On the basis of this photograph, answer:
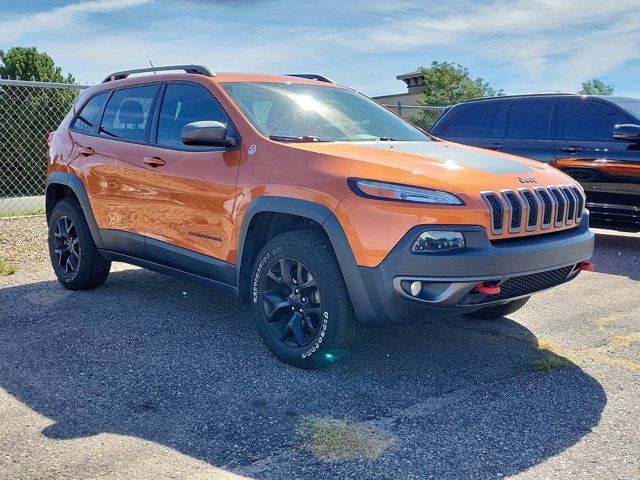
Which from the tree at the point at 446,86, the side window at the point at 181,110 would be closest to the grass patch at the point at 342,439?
the side window at the point at 181,110

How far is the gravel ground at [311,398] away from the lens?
3.04m

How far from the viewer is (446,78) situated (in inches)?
1729

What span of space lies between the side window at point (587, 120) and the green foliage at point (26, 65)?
1921cm

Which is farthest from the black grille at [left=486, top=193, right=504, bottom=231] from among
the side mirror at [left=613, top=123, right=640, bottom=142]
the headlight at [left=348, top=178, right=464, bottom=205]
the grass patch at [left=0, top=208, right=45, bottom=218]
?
the grass patch at [left=0, top=208, right=45, bottom=218]

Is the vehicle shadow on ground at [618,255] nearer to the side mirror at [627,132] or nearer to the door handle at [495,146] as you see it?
the side mirror at [627,132]

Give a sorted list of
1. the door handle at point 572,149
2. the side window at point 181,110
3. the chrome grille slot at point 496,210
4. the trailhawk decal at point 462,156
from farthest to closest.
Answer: the door handle at point 572,149, the side window at point 181,110, the trailhawk decal at point 462,156, the chrome grille slot at point 496,210

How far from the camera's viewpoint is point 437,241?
3.58 meters

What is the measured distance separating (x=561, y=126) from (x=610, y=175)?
891mm

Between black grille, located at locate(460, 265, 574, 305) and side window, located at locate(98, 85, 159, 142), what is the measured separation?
9.39 feet

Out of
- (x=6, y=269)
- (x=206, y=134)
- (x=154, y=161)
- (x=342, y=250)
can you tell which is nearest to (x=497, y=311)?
(x=342, y=250)

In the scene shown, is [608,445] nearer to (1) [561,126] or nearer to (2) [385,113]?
(2) [385,113]

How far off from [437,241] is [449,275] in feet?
0.61

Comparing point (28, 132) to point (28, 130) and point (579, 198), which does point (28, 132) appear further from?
point (579, 198)

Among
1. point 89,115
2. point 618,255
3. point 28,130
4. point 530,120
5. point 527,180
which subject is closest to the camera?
point 527,180
